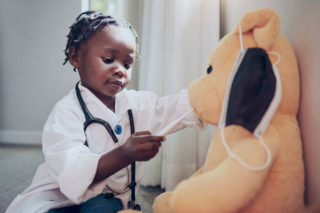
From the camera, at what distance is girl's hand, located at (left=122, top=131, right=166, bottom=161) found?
515mm

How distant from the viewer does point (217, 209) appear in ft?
1.16

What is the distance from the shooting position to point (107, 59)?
73 centimetres

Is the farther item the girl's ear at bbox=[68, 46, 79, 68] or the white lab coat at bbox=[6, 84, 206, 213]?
the girl's ear at bbox=[68, 46, 79, 68]

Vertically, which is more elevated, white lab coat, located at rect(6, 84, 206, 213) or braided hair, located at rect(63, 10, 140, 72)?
braided hair, located at rect(63, 10, 140, 72)

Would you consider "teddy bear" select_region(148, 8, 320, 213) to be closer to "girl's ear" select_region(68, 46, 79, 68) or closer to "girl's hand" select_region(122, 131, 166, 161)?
"girl's hand" select_region(122, 131, 166, 161)

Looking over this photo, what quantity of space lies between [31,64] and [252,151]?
2149 mm

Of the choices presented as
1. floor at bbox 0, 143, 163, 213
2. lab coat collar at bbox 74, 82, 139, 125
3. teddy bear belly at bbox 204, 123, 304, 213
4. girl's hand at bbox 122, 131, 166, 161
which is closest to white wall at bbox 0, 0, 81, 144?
floor at bbox 0, 143, 163, 213

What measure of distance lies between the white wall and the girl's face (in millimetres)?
1353

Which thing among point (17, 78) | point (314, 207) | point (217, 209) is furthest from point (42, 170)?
point (17, 78)

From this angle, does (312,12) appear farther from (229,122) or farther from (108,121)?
(108,121)

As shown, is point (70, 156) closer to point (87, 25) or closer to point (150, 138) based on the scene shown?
point (150, 138)

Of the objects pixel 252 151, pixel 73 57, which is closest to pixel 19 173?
pixel 73 57

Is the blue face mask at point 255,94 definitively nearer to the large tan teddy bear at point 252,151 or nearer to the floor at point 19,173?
the large tan teddy bear at point 252,151

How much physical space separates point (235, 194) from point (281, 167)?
101mm
